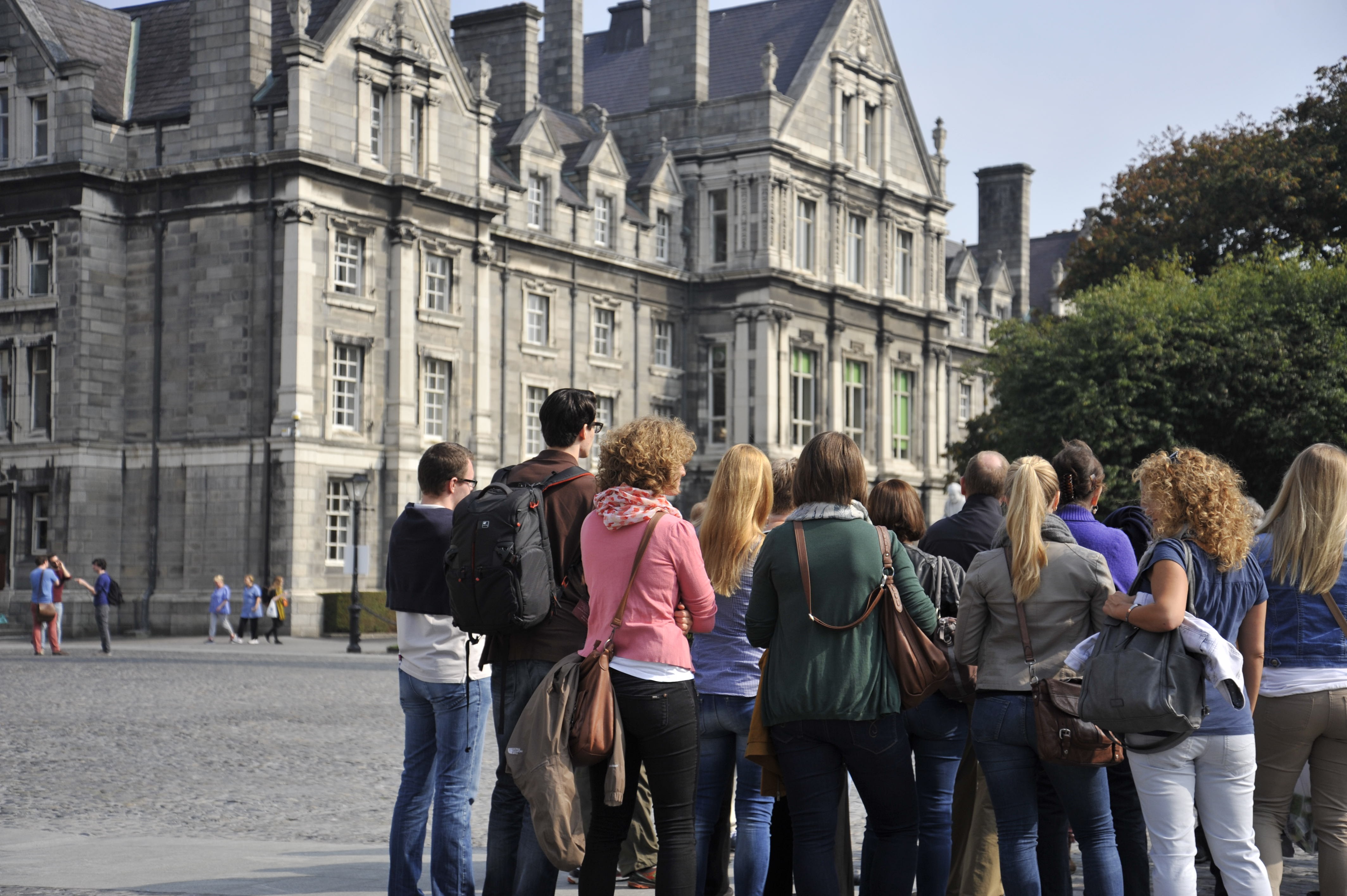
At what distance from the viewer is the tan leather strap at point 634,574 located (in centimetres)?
631

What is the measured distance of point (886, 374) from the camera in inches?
2205

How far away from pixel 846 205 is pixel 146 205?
23.6 meters

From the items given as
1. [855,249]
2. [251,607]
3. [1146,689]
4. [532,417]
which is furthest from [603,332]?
[1146,689]

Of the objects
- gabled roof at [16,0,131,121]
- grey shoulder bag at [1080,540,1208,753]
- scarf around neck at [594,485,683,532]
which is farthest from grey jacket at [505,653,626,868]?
gabled roof at [16,0,131,121]

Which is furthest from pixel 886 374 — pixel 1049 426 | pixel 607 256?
pixel 1049 426

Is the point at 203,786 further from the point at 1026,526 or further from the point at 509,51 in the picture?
the point at 509,51

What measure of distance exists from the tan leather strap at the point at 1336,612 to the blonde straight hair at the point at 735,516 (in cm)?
238

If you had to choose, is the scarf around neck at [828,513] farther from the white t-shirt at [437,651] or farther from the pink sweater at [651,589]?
the white t-shirt at [437,651]

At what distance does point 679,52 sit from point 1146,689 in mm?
48205

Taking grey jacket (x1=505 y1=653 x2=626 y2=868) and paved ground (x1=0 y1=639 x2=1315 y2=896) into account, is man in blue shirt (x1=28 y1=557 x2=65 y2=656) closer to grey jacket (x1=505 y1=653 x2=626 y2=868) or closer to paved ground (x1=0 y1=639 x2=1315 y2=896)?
paved ground (x1=0 y1=639 x2=1315 y2=896)

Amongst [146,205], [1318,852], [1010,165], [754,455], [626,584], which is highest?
[1010,165]

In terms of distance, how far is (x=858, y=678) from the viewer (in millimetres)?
6234

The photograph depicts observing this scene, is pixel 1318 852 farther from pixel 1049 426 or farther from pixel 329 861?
pixel 1049 426

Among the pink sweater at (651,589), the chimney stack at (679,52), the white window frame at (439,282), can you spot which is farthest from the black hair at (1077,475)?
the chimney stack at (679,52)
